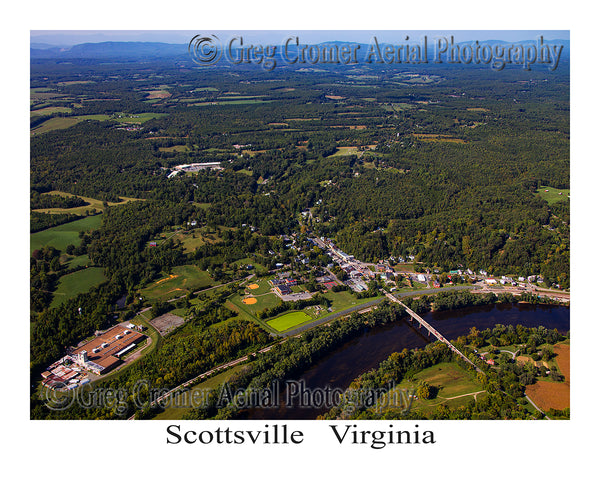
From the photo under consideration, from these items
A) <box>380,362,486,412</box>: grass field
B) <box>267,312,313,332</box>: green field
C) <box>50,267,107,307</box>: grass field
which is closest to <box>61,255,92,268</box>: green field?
<box>50,267,107,307</box>: grass field

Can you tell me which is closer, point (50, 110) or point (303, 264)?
point (303, 264)

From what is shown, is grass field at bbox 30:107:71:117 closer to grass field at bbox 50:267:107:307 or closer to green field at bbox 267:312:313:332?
grass field at bbox 50:267:107:307

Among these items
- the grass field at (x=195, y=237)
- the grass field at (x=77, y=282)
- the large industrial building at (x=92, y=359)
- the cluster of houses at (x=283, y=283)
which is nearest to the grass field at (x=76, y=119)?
the grass field at (x=195, y=237)

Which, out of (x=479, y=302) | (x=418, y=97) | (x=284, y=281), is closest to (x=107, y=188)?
(x=284, y=281)

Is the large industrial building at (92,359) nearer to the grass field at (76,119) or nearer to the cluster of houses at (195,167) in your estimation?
the cluster of houses at (195,167)

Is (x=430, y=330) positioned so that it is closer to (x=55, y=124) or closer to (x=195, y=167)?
(x=195, y=167)

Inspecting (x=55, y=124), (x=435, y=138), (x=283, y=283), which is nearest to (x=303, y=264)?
(x=283, y=283)

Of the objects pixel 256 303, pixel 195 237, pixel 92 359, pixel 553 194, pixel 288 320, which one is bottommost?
pixel 92 359
